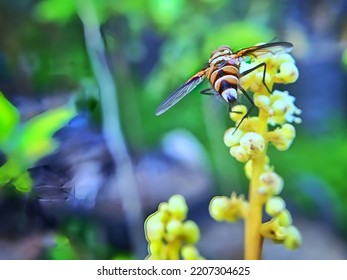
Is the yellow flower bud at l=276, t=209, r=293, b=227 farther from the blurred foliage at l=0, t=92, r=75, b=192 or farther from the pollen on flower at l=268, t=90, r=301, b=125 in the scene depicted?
the blurred foliage at l=0, t=92, r=75, b=192

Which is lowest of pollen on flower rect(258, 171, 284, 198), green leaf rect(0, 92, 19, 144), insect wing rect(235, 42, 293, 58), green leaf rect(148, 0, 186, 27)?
pollen on flower rect(258, 171, 284, 198)

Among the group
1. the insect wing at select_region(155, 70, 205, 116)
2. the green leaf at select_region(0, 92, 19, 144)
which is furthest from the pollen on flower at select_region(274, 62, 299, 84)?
the green leaf at select_region(0, 92, 19, 144)

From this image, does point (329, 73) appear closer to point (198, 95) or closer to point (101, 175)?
point (198, 95)

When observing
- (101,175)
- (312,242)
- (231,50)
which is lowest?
(312,242)

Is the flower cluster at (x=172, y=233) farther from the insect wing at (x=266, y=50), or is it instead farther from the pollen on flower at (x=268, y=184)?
the insect wing at (x=266, y=50)

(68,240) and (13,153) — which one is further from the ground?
(13,153)

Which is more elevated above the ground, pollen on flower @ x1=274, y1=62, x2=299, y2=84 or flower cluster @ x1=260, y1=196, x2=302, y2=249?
pollen on flower @ x1=274, y1=62, x2=299, y2=84

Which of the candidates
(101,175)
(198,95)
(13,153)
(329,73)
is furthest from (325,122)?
(13,153)
